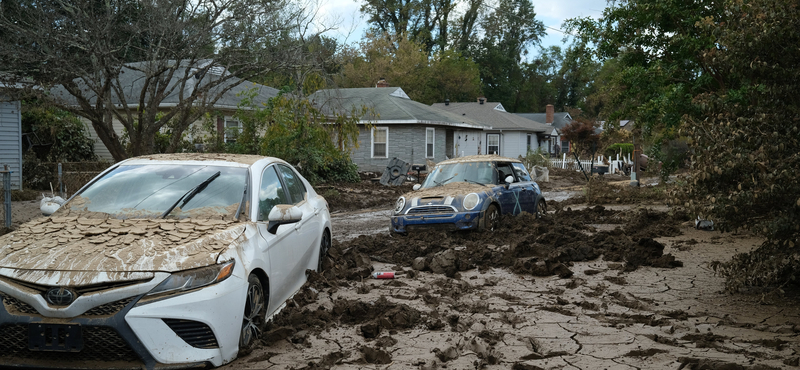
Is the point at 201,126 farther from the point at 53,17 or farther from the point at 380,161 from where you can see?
the point at 53,17

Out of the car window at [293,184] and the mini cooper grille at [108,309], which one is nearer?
the mini cooper grille at [108,309]

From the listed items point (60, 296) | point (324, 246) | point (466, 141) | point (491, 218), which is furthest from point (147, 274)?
point (466, 141)

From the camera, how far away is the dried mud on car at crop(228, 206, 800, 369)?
16.6 feet

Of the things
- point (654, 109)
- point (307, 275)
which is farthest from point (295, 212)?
point (654, 109)

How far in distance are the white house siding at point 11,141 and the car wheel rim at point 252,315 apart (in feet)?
57.4

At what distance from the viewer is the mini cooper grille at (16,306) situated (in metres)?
4.26

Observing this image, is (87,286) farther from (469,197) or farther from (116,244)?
(469,197)

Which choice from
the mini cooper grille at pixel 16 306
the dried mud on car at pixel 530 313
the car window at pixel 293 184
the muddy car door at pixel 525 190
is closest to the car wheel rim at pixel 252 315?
the dried mud on car at pixel 530 313

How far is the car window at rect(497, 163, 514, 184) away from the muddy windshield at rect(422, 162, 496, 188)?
121 mm

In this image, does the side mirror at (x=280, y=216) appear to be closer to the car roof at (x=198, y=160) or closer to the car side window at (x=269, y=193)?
the car side window at (x=269, y=193)

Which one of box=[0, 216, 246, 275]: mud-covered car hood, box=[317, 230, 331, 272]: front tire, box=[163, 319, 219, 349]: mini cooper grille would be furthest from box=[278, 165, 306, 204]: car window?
box=[163, 319, 219, 349]: mini cooper grille

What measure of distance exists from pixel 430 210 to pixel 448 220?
38 centimetres

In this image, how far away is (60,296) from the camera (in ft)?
13.9

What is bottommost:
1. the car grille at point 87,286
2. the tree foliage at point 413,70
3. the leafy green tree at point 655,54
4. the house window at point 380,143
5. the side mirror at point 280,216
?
the car grille at point 87,286
